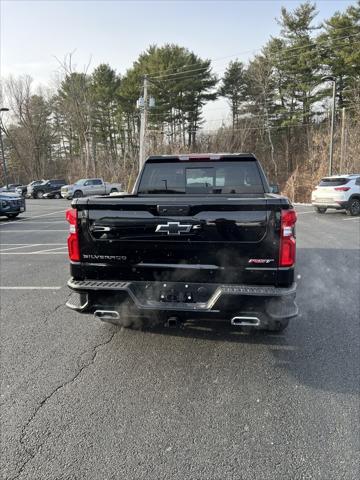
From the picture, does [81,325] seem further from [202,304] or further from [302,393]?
[302,393]

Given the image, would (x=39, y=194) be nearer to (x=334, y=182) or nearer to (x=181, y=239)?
(x=334, y=182)

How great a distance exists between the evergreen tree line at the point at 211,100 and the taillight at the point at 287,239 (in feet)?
88.3

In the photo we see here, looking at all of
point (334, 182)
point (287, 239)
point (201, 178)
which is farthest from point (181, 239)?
point (334, 182)

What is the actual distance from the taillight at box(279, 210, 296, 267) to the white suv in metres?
13.4

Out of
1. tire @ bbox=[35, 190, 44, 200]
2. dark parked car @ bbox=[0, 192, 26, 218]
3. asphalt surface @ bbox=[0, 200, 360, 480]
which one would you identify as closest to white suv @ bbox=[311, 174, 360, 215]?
asphalt surface @ bbox=[0, 200, 360, 480]

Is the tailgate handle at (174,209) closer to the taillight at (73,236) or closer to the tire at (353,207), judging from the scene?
the taillight at (73,236)

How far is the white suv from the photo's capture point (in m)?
15.0

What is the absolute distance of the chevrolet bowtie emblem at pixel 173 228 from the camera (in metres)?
3.06

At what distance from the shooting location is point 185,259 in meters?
3.13

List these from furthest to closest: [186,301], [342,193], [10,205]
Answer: [10,205] < [342,193] < [186,301]

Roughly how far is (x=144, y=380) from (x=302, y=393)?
1.32 m

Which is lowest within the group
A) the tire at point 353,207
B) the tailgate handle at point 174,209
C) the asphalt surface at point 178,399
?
the asphalt surface at point 178,399

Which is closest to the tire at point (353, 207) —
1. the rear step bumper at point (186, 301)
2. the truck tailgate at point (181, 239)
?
the rear step bumper at point (186, 301)

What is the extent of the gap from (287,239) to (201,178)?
7.43ft
